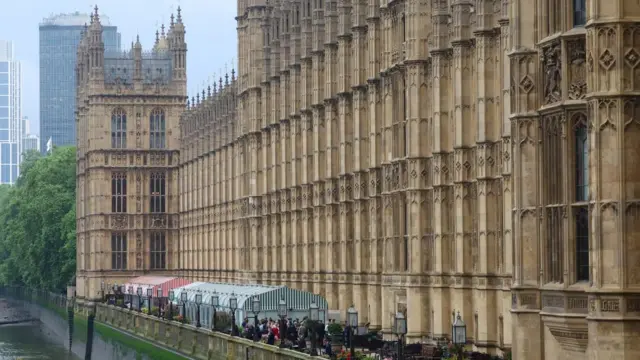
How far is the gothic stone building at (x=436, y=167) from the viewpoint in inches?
1057

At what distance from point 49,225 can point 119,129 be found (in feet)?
82.7

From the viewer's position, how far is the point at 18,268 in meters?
167

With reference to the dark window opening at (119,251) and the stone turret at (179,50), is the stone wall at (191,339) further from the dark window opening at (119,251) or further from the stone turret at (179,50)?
the stone turret at (179,50)

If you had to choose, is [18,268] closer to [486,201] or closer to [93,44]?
[93,44]

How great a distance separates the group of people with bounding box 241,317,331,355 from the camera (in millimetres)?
57656

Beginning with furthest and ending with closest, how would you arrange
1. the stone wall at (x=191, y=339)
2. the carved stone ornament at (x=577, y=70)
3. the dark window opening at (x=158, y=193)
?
the dark window opening at (x=158, y=193) < the stone wall at (x=191, y=339) < the carved stone ornament at (x=577, y=70)

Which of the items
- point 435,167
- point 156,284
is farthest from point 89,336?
point 435,167

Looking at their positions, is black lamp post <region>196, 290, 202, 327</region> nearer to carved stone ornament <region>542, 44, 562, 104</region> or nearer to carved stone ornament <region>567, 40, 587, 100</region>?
carved stone ornament <region>542, 44, 562, 104</region>

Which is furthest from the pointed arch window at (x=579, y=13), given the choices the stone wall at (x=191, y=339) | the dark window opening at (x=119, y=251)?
the dark window opening at (x=119, y=251)

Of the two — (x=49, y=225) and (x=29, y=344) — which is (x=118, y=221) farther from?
(x=49, y=225)

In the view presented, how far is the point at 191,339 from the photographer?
7681cm

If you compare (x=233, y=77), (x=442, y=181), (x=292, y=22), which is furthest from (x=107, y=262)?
(x=442, y=181)

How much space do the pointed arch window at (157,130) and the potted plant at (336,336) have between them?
225 feet

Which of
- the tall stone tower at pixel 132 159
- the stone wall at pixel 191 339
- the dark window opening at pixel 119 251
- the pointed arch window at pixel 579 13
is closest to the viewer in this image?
the pointed arch window at pixel 579 13
